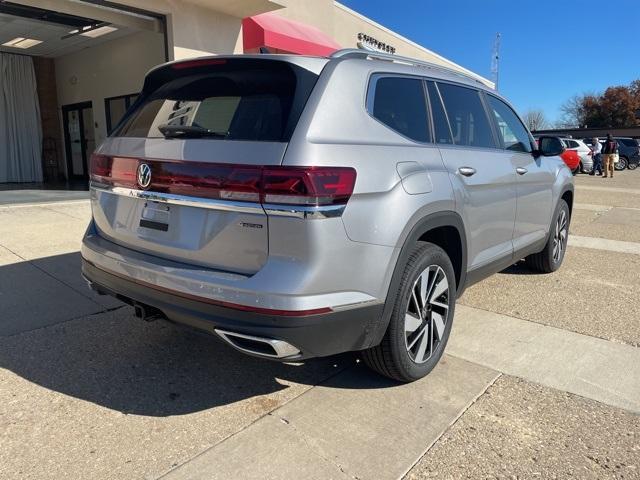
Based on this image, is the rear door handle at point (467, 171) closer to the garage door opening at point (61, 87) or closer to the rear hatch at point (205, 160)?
the rear hatch at point (205, 160)

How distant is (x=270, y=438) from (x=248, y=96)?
176 cm

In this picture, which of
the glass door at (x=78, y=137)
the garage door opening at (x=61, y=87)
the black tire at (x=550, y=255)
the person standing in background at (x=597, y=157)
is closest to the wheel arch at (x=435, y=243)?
the black tire at (x=550, y=255)

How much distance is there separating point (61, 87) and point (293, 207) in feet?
52.4

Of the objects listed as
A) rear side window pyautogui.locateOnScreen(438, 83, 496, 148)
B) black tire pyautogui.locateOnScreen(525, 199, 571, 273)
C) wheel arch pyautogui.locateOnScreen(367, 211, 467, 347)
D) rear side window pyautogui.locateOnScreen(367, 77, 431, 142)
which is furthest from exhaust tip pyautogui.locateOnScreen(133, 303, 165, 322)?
black tire pyautogui.locateOnScreen(525, 199, 571, 273)

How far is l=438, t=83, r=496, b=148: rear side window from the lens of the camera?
12.0ft

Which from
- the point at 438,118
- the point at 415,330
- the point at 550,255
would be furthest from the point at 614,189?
the point at 415,330

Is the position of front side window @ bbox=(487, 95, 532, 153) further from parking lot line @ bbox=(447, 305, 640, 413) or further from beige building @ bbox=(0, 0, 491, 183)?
beige building @ bbox=(0, 0, 491, 183)

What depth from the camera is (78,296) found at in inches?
181

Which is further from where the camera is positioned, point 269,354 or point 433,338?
point 433,338

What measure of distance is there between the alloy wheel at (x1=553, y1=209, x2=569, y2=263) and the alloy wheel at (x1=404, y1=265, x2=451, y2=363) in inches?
112

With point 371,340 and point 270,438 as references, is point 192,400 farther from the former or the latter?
point 371,340

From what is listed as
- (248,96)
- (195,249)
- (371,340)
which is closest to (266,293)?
(195,249)

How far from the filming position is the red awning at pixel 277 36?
11.1 m

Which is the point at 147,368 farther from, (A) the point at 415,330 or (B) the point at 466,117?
(B) the point at 466,117
